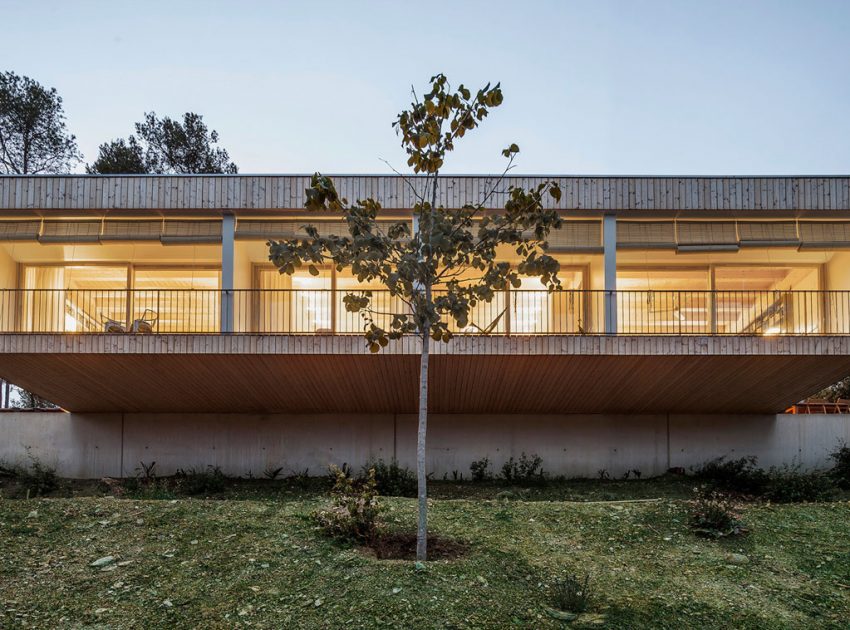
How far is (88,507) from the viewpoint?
905cm

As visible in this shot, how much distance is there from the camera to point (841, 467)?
13.8 metres

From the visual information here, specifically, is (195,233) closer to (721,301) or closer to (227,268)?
(227,268)

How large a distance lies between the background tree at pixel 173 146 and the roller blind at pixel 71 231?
620 inches

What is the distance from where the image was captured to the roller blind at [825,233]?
531 inches

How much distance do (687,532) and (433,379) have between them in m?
5.53

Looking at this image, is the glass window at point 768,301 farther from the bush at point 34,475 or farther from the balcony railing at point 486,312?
the bush at point 34,475

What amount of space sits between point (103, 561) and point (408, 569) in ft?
10.8

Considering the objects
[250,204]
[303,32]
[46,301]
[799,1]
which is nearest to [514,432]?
[250,204]

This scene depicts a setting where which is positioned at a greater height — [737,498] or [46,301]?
[46,301]

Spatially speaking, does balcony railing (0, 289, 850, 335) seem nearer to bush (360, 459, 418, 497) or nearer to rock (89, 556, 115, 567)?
bush (360, 459, 418, 497)

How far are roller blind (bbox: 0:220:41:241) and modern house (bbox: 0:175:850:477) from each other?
0.05 meters

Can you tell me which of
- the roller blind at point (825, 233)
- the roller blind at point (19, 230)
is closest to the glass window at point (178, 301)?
the roller blind at point (19, 230)

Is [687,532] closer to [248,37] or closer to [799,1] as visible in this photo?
[248,37]

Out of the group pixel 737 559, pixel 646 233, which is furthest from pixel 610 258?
pixel 737 559
